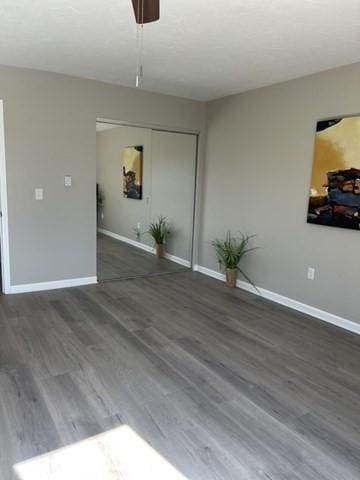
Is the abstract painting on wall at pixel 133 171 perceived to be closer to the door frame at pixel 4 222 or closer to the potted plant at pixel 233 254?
the potted plant at pixel 233 254

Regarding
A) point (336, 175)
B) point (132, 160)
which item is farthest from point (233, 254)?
point (132, 160)

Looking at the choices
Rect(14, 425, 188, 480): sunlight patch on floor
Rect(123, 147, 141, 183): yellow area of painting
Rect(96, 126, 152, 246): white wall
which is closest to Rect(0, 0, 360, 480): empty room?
Rect(14, 425, 188, 480): sunlight patch on floor

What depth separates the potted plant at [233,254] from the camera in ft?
14.8

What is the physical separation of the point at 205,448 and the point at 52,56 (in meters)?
3.42

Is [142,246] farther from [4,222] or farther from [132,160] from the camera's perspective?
[4,222]

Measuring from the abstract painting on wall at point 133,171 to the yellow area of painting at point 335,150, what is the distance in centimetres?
341

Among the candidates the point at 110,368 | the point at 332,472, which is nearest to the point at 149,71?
the point at 110,368

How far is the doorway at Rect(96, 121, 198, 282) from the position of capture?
Answer: 5.37 meters

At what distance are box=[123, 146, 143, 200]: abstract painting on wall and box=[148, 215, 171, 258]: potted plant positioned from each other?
687 millimetres

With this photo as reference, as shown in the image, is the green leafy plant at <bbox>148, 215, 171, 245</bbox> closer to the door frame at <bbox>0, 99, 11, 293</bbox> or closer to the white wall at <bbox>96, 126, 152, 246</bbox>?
the white wall at <bbox>96, 126, 152, 246</bbox>

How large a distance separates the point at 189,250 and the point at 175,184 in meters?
1.08

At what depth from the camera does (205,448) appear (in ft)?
5.90

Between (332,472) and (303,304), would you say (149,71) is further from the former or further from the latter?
(332,472)

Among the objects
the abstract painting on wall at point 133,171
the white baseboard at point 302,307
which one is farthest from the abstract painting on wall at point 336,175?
the abstract painting on wall at point 133,171
